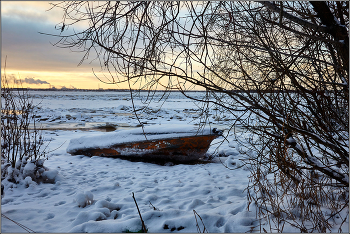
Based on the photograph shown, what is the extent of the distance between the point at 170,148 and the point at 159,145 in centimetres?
29

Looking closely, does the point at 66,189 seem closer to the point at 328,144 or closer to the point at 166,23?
the point at 166,23

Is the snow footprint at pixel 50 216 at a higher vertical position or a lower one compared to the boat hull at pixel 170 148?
lower

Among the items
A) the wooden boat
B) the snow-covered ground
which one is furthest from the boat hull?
the snow-covered ground

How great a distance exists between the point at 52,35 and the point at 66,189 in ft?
8.89

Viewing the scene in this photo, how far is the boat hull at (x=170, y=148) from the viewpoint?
5.77 m

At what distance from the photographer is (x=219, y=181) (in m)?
4.44

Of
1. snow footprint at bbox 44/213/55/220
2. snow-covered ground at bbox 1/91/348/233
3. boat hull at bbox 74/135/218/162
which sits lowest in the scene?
snow footprint at bbox 44/213/55/220

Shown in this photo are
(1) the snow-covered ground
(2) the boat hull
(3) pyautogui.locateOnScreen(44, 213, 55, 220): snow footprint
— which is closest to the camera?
Result: (1) the snow-covered ground

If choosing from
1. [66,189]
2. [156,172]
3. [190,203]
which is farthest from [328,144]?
[66,189]

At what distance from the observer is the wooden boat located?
5.77 m

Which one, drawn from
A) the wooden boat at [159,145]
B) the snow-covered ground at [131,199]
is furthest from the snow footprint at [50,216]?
the wooden boat at [159,145]

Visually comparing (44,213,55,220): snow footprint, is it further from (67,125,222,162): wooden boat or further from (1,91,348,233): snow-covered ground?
(67,125,222,162): wooden boat

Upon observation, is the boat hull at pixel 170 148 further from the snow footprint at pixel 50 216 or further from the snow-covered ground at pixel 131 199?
the snow footprint at pixel 50 216

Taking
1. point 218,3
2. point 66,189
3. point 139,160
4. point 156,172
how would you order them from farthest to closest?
point 139,160 < point 156,172 < point 66,189 < point 218,3
